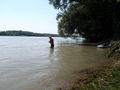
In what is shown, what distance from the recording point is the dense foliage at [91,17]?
30.3 metres

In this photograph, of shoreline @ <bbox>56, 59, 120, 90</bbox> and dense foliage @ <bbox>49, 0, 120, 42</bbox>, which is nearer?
shoreline @ <bbox>56, 59, 120, 90</bbox>

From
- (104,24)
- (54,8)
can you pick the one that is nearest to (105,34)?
(104,24)

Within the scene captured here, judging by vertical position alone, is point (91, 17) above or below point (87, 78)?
above

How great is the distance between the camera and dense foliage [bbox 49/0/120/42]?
99.6ft

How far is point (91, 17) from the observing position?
32.7m

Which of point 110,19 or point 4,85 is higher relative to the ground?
point 110,19

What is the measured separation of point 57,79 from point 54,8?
82.9 feet

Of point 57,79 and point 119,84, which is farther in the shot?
point 57,79

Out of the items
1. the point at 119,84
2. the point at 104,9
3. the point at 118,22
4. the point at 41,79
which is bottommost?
the point at 41,79

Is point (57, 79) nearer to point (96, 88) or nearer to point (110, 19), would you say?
point (96, 88)

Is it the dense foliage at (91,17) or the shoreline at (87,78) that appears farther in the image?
the dense foliage at (91,17)

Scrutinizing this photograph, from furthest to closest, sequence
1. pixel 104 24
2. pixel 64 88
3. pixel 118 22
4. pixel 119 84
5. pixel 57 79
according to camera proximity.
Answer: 1. pixel 104 24
2. pixel 118 22
3. pixel 57 79
4. pixel 64 88
5. pixel 119 84

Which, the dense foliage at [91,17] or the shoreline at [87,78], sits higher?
the dense foliage at [91,17]

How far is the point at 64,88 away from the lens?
6.56 meters
